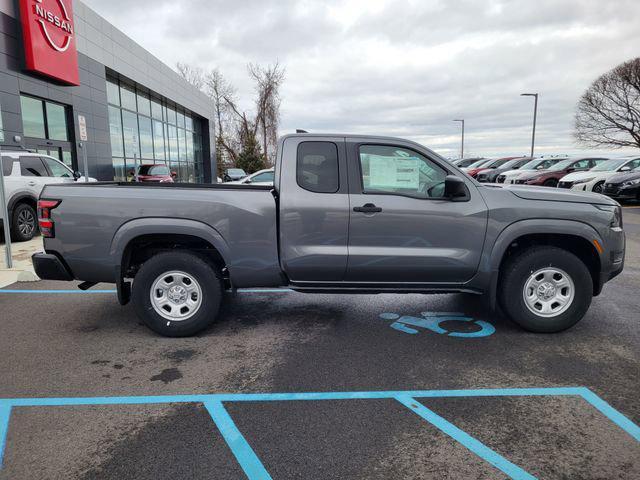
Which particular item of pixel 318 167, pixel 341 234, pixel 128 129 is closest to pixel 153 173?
pixel 128 129

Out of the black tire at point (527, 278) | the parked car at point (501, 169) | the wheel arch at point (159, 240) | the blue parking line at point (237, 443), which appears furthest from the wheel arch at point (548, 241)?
the parked car at point (501, 169)

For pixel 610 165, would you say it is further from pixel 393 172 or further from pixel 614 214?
pixel 393 172

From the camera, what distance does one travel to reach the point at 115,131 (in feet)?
70.9

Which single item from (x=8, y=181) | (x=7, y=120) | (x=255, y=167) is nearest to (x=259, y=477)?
(x=8, y=181)

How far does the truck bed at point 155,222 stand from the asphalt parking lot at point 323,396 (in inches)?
32.3

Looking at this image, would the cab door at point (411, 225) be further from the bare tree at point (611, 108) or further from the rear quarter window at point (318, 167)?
the bare tree at point (611, 108)

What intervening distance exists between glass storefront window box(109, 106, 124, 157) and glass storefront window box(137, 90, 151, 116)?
3.11m

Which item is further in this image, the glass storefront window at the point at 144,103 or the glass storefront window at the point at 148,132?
the glass storefront window at the point at 144,103

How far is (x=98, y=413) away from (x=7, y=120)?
46.2 feet

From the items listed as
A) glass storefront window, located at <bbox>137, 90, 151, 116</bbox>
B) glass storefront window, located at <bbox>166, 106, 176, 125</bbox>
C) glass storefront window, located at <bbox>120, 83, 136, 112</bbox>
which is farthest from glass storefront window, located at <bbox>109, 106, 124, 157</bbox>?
glass storefront window, located at <bbox>166, 106, 176, 125</bbox>

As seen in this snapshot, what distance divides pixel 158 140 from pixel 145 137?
6.88 ft

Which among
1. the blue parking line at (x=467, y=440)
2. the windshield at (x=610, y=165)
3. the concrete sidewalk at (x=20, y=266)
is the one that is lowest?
the blue parking line at (x=467, y=440)

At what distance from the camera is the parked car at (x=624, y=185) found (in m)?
17.1

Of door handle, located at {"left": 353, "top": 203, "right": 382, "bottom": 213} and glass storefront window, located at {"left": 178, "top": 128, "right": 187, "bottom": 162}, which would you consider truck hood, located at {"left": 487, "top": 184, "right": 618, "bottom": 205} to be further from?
glass storefront window, located at {"left": 178, "top": 128, "right": 187, "bottom": 162}
